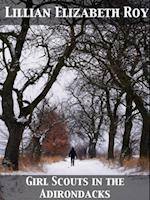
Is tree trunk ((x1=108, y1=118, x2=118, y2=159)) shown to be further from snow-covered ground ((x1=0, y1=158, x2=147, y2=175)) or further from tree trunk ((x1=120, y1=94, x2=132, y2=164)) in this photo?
snow-covered ground ((x1=0, y1=158, x2=147, y2=175))

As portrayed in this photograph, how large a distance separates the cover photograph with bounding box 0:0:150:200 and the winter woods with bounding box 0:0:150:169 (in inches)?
0.6

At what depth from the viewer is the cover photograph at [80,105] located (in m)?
7.00

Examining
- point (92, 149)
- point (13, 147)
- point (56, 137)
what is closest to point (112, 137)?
point (92, 149)

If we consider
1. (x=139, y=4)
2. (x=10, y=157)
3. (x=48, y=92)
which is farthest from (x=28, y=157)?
(x=139, y=4)

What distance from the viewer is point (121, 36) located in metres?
7.95

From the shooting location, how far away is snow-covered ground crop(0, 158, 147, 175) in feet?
23.3

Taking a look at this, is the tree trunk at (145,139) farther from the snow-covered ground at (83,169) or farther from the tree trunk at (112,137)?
the tree trunk at (112,137)

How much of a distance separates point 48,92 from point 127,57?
165cm

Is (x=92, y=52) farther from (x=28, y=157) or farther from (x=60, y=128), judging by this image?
(x=28, y=157)

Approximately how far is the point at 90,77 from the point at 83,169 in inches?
74.5

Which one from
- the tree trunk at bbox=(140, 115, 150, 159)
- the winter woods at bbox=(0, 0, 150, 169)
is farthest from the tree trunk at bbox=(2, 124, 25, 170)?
the tree trunk at bbox=(140, 115, 150, 159)

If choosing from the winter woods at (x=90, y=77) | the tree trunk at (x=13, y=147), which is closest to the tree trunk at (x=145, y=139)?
the winter woods at (x=90, y=77)

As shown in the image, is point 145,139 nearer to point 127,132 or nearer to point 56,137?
point 127,132

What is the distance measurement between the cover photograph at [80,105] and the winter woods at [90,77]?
0.02 meters
